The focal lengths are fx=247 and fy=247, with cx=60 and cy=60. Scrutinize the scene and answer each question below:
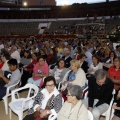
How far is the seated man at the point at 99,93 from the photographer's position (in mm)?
3811

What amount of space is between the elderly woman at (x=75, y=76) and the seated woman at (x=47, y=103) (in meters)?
1.00

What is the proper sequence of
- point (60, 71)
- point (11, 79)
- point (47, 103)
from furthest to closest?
1. point (60, 71)
2. point (11, 79)
3. point (47, 103)

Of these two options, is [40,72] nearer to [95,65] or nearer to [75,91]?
Answer: [95,65]

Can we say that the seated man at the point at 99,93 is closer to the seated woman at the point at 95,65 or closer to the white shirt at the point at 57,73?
the white shirt at the point at 57,73

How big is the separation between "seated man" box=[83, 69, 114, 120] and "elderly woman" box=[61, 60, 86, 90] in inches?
24.0

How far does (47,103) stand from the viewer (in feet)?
12.1

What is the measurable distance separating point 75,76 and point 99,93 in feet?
3.02

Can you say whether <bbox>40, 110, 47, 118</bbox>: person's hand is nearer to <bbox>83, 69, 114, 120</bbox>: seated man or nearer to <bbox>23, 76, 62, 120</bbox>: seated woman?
<bbox>23, 76, 62, 120</bbox>: seated woman

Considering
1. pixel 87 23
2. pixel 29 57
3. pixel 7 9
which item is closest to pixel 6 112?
pixel 29 57

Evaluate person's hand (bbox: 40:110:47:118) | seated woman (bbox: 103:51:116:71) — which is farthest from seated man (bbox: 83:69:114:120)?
seated woman (bbox: 103:51:116:71)

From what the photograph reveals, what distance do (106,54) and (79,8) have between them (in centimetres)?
2571

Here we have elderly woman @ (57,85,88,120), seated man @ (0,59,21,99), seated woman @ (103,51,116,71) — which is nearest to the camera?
elderly woman @ (57,85,88,120)

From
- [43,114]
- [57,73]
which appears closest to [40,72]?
[57,73]

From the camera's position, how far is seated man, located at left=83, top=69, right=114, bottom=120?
150 inches
